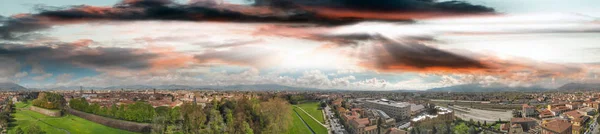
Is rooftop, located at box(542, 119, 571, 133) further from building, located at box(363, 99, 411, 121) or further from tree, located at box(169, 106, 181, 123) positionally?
tree, located at box(169, 106, 181, 123)

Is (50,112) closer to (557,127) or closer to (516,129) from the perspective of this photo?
(516,129)

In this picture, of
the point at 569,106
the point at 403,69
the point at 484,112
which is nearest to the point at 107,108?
the point at 403,69

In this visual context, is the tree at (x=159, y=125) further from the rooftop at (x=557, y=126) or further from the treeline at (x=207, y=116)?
the rooftop at (x=557, y=126)

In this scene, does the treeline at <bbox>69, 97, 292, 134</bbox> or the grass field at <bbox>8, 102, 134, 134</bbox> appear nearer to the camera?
the treeline at <bbox>69, 97, 292, 134</bbox>

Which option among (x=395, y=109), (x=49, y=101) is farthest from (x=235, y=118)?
(x=395, y=109)

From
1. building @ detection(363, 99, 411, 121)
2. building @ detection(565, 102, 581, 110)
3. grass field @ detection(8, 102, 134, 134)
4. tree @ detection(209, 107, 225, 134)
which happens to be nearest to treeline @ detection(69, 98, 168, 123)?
grass field @ detection(8, 102, 134, 134)
